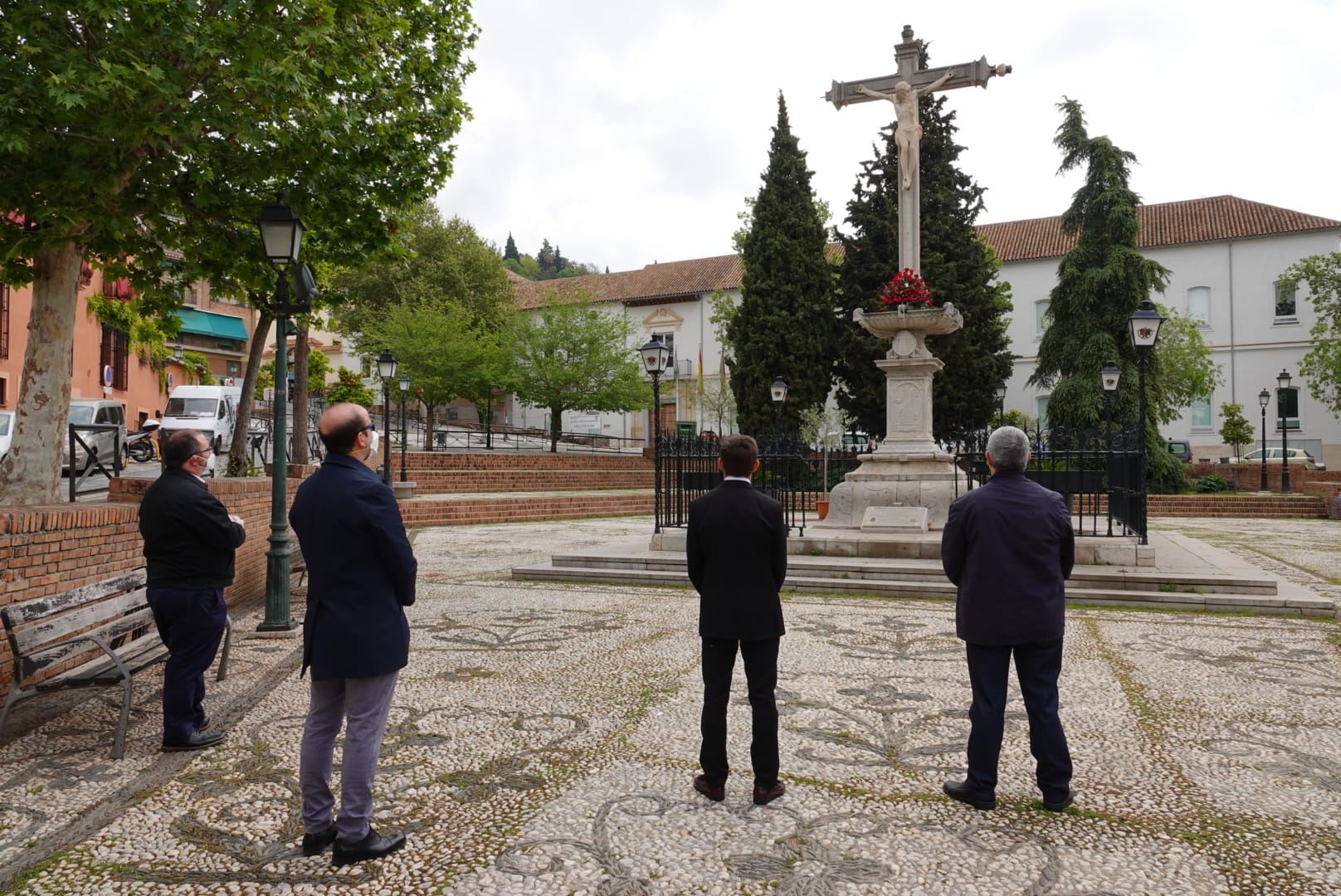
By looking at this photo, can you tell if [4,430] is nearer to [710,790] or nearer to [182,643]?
[182,643]

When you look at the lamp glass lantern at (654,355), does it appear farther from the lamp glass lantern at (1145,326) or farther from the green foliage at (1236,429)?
the green foliage at (1236,429)

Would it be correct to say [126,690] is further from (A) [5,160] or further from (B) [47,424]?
(A) [5,160]

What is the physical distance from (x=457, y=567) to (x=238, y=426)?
6.44 meters

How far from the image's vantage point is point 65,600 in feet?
15.8

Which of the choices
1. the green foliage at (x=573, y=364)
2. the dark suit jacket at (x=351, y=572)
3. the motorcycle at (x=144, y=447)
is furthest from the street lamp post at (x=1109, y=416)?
the motorcycle at (x=144, y=447)

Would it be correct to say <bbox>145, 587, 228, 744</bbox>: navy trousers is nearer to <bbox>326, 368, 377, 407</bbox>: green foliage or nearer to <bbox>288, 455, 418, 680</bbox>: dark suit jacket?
<bbox>288, 455, 418, 680</bbox>: dark suit jacket

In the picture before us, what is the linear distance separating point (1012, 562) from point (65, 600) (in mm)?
5019

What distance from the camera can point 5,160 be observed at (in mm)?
6336

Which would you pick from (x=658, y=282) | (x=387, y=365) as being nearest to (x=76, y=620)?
(x=387, y=365)

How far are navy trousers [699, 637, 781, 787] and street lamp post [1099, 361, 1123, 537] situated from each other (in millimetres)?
8295

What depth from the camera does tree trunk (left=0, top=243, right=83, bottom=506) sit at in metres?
7.07

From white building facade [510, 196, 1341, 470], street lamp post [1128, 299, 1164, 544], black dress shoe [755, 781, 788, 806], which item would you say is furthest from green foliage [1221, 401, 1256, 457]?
black dress shoe [755, 781, 788, 806]

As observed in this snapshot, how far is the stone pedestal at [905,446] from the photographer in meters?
12.4

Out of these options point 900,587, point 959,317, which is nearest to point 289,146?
point 900,587
